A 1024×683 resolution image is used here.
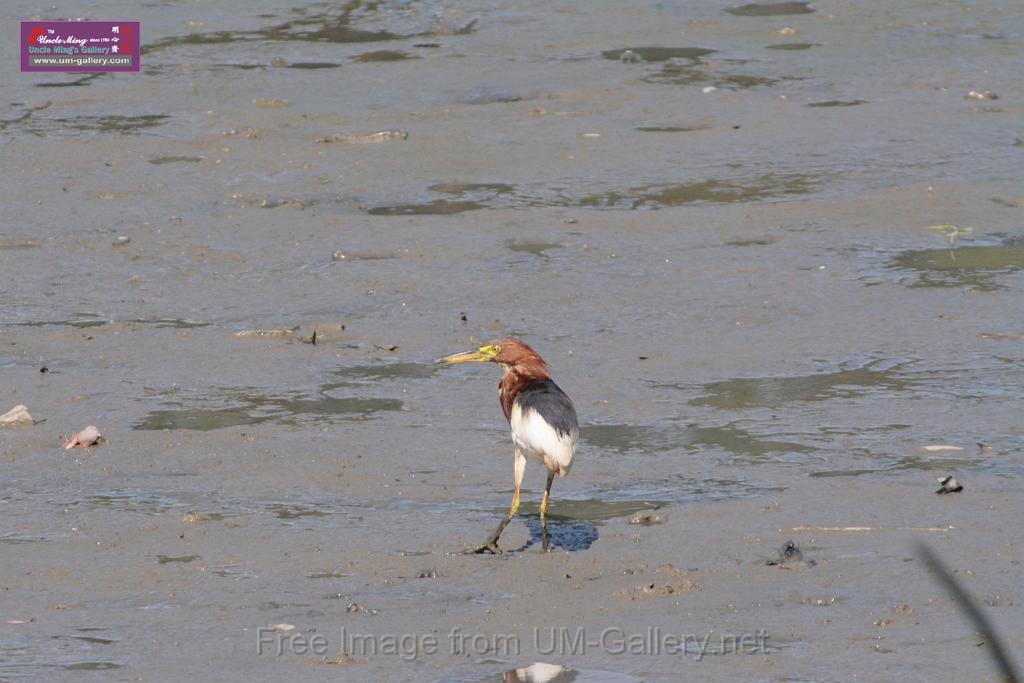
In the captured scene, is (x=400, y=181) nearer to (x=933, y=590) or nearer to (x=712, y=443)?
(x=712, y=443)

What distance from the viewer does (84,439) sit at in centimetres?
816

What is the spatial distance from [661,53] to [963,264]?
20.6ft

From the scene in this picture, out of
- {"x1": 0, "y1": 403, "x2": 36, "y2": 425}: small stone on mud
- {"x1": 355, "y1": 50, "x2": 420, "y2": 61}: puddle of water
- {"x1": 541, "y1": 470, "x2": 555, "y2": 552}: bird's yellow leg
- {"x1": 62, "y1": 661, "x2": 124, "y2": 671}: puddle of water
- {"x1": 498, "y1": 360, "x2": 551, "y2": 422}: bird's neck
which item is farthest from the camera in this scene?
{"x1": 355, "y1": 50, "x2": 420, "y2": 61}: puddle of water

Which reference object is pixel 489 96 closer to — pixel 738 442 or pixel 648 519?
pixel 738 442

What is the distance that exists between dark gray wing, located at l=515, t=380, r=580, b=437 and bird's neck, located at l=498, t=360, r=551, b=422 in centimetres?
10

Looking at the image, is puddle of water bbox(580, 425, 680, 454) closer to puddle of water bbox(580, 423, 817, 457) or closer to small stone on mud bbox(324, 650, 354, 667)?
puddle of water bbox(580, 423, 817, 457)

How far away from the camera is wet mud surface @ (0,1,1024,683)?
6203mm

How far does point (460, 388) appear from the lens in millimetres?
9047

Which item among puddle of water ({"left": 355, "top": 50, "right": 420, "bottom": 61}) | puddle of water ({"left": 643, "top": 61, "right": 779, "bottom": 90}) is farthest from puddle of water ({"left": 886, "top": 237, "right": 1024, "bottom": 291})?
puddle of water ({"left": 355, "top": 50, "right": 420, "bottom": 61})

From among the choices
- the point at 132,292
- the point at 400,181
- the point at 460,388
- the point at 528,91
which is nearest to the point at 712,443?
the point at 460,388

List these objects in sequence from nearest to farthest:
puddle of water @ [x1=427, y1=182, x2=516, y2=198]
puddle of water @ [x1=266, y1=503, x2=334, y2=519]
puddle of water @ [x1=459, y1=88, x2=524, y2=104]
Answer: puddle of water @ [x1=266, y1=503, x2=334, y2=519]
puddle of water @ [x1=427, y1=182, x2=516, y2=198]
puddle of water @ [x1=459, y1=88, x2=524, y2=104]

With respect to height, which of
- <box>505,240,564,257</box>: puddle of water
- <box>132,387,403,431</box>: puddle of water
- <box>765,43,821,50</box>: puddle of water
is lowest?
<box>132,387,403,431</box>: puddle of water

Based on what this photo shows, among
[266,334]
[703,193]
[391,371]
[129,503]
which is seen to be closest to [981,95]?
[703,193]

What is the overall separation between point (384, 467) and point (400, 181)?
200 inches
